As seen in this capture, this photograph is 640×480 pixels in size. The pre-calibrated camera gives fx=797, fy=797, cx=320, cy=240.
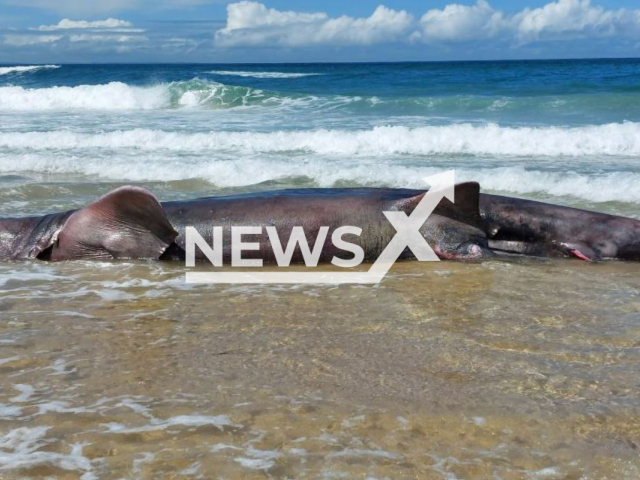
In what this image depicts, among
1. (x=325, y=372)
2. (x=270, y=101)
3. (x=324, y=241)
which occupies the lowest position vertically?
(x=325, y=372)

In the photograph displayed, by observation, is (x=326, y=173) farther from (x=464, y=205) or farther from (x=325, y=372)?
(x=325, y=372)

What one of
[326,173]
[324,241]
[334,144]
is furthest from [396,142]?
[324,241]

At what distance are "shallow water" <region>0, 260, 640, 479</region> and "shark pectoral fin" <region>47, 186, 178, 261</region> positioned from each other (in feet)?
1.60

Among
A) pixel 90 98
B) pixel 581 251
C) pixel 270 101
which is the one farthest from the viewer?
pixel 90 98

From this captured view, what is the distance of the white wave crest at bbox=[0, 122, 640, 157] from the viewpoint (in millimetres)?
13008

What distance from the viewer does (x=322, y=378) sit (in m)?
3.24

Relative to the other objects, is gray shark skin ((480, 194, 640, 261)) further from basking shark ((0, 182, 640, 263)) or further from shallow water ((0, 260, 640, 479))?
shallow water ((0, 260, 640, 479))

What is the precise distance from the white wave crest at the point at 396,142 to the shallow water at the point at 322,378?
824 centimetres

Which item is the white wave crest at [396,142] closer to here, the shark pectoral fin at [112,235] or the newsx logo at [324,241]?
the newsx logo at [324,241]

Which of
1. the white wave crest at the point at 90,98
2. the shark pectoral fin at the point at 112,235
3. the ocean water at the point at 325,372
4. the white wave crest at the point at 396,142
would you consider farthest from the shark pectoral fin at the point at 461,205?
the white wave crest at the point at 90,98

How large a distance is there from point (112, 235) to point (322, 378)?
2626 mm

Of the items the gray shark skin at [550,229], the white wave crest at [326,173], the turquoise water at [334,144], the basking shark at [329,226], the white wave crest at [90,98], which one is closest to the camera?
the basking shark at [329,226]

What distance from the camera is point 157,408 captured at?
9.60 feet

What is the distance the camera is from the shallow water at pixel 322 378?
101 inches
